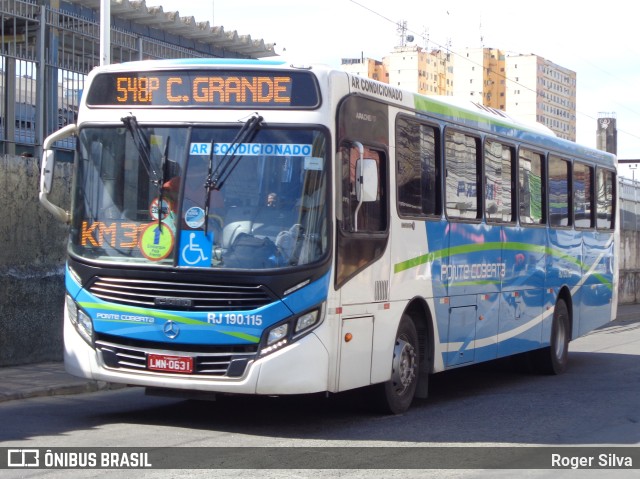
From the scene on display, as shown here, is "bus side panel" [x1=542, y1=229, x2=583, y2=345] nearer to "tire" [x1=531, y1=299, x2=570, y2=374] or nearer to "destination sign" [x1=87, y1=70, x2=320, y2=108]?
"tire" [x1=531, y1=299, x2=570, y2=374]

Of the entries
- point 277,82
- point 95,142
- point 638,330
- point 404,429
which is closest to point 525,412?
point 404,429

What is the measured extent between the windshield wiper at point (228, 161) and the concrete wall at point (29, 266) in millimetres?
5044

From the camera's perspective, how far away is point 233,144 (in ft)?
30.2

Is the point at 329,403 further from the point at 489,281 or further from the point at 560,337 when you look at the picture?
the point at 560,337

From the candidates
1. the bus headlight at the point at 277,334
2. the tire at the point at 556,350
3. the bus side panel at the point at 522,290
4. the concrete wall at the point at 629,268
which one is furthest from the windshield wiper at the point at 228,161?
the concrete wall at the point at 629,268

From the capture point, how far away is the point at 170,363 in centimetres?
912

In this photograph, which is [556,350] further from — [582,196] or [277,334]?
[277,334]

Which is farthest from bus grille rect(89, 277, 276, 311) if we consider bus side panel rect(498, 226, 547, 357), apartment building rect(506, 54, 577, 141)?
apartment building rect(506, 54, 577, 141)

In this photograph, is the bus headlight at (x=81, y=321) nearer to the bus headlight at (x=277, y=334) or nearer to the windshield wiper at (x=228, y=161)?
the windshield wiper at (x=228, y=161)

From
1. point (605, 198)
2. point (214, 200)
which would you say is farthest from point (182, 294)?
point (605, 198)

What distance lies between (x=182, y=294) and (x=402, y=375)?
9.01 ft

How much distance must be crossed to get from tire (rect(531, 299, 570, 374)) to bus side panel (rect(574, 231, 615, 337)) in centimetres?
69

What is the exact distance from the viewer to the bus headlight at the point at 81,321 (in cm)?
949

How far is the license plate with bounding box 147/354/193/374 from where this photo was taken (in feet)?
29.7
